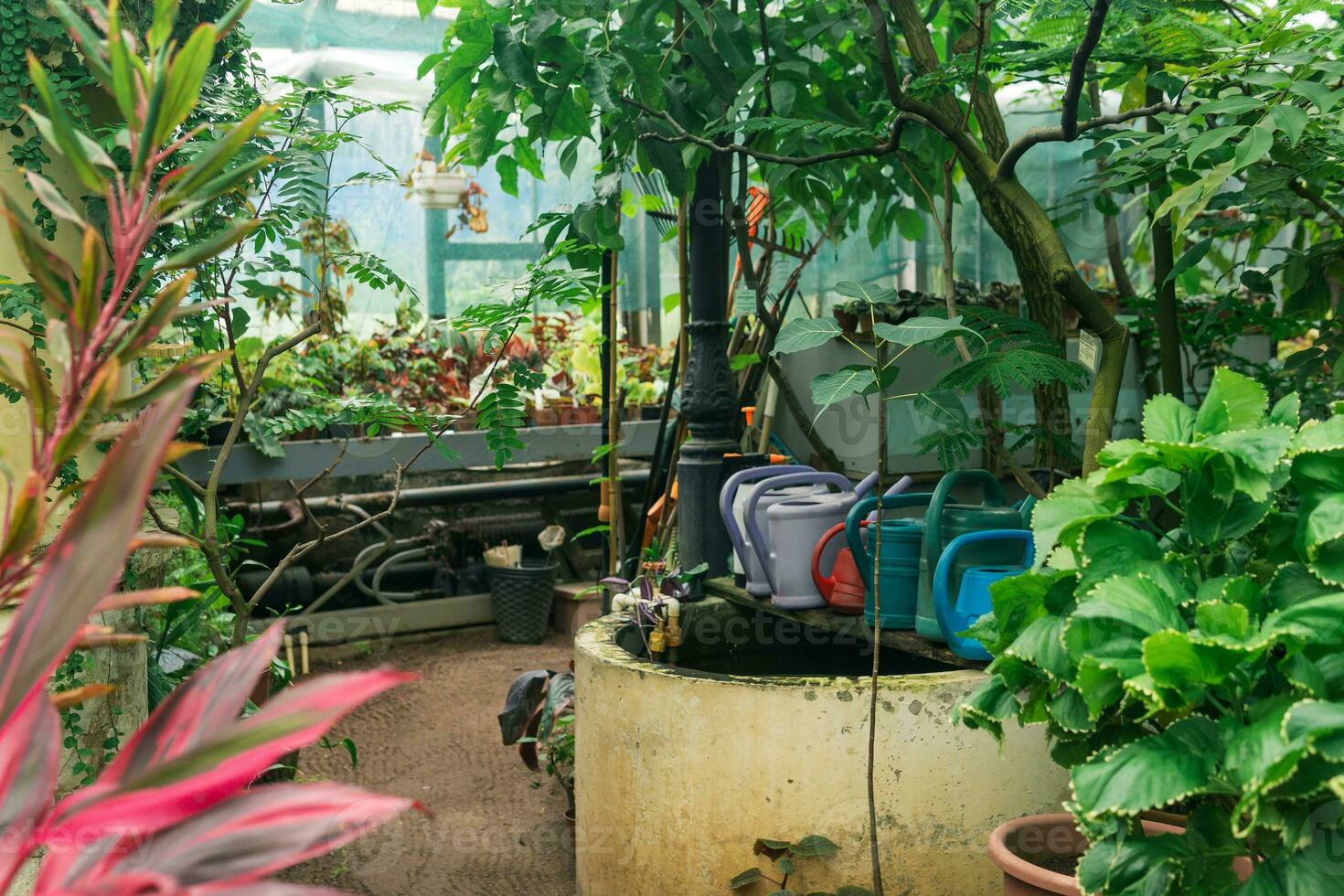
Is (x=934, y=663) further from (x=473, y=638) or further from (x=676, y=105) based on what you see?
(x=473, y=638)

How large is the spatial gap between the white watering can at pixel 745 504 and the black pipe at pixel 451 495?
2.45 m

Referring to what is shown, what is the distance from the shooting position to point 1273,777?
3.40 ft

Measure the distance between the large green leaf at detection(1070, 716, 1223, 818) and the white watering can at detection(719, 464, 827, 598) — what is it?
1.50 m

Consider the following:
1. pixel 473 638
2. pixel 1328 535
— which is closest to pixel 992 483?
pixel 1328 535

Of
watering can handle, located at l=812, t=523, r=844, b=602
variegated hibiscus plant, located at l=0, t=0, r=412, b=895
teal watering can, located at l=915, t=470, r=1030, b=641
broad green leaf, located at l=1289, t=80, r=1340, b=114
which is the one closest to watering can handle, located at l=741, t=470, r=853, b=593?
watering can handle, located at l=812, t=523, r=844, b=602

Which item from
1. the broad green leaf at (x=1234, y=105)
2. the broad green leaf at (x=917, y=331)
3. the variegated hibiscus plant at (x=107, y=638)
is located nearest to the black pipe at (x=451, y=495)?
the broad green leaf at (x=917, y=331)

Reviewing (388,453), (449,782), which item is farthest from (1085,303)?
(388,453)

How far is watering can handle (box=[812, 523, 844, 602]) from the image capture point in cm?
259

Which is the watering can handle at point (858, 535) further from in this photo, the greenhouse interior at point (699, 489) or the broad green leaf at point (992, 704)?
the broad green leaf at point (992, 704)

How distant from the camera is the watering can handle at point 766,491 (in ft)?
8.80

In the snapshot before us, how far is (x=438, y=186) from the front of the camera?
5574mm

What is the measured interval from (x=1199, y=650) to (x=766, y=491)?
64.6 inches

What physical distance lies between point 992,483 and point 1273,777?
4.79 feet

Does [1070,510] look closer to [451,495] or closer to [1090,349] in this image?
[1090,349]
